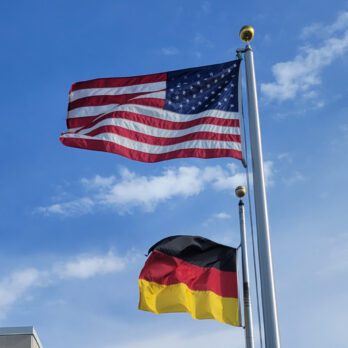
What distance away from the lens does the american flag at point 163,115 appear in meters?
10.5

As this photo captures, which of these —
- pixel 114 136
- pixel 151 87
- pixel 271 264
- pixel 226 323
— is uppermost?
pixel 151 87

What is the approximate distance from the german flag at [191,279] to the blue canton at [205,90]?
17.5 ft

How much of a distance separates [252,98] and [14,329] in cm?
2280

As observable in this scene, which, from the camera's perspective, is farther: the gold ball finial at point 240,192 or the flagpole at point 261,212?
the gold ball finial at point 240,192

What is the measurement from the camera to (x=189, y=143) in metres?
10.5

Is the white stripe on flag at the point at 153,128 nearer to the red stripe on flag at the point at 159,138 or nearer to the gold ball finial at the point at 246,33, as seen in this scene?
the red stripe on flag at the point at 159,138

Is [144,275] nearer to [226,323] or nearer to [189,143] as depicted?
[226,323]

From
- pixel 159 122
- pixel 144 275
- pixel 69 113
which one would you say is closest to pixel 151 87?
pixel 159 122

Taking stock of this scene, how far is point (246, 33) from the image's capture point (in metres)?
10.5

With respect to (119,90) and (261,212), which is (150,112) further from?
(261,212)

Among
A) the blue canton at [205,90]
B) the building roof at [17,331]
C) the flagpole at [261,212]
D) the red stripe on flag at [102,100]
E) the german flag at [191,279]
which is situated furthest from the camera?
the building roof at [17,331]

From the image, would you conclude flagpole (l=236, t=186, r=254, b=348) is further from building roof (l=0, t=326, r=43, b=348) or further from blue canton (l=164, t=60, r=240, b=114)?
building roof (l=0, t=326, r=43, b=348)

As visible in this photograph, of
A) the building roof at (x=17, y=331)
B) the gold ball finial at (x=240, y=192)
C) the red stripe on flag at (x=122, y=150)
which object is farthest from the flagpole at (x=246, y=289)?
the building roof at (x=17, y=331)

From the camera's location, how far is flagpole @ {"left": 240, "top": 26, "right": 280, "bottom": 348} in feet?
27.2
